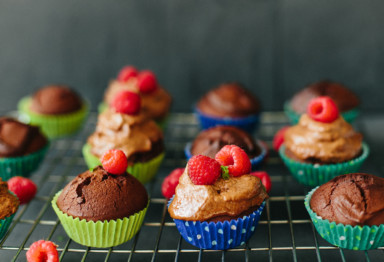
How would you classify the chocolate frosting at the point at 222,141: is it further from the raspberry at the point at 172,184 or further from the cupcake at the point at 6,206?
the cupcake at the point at 6,206

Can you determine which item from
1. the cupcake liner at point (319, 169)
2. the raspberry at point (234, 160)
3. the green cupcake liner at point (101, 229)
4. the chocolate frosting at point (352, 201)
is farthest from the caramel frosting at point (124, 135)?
the chocolate frosting at point (352, 201)

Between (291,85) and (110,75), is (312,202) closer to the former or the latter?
(291,85)

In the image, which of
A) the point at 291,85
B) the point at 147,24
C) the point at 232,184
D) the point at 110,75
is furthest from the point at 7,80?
the point at 232,184

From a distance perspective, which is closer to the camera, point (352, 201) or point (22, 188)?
point (352, 201)

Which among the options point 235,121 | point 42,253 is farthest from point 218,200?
point 235,121

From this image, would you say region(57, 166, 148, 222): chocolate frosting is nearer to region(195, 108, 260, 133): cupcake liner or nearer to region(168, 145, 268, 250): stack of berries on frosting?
region(168, 145, 268, 250): stack of berries on frosting

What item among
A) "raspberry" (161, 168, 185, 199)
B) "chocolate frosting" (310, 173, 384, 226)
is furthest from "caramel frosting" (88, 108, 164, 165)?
"chocolate frosting" (310, 173, 384, 226)

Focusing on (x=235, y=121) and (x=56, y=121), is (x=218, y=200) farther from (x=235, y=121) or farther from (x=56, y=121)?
(x=56, y=121)
